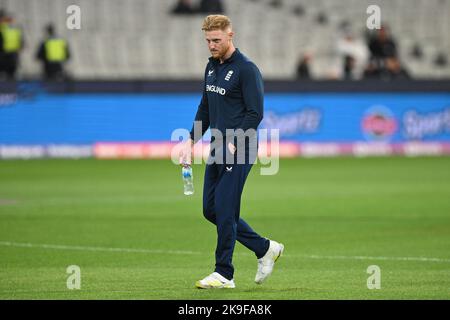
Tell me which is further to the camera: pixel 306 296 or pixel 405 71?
pixel 405 71

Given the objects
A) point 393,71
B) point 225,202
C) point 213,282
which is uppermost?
point 225,202

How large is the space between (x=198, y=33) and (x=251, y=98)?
26.1 meters

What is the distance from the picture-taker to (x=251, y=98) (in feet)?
33.1

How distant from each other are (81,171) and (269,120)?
575 cm

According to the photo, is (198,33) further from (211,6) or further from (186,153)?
(186,153)

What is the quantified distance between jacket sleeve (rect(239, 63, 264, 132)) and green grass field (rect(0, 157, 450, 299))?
158 centimetres

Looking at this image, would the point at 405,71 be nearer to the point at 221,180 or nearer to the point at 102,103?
the point at 102,103

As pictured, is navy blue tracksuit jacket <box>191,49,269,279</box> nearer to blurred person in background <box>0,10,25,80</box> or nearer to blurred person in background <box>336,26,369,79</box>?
blurred person in background <box>0,10,25,80</box>

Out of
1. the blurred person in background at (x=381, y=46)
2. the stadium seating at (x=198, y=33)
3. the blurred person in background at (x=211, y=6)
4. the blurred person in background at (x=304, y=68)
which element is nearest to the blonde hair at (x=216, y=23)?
the blurred person in background at (x=304, y=68)

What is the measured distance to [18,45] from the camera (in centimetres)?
3095

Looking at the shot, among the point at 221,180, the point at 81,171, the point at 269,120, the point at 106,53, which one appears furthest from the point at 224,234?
the point at 106,53

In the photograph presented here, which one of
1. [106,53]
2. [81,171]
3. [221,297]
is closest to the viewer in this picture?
[221,297]

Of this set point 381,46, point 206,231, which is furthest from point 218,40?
point 381,46

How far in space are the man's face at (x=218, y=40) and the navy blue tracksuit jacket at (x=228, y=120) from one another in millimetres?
166
